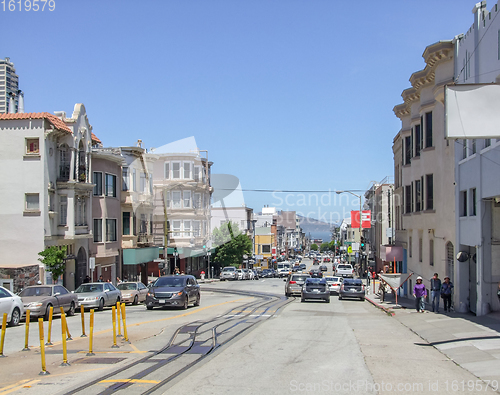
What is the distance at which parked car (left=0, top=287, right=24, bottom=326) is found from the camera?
18.6 meters

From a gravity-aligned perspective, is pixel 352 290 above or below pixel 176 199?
below

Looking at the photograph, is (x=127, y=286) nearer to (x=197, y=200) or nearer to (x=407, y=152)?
(x=407, y=152)

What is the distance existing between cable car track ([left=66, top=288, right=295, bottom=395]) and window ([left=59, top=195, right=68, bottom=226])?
1873 cm

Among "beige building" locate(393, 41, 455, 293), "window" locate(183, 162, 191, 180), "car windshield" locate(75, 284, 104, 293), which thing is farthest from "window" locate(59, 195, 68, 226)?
"window" locate(183, 162, 191, 180)

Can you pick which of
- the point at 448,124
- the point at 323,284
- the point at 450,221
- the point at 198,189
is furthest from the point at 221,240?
the point at 448,124

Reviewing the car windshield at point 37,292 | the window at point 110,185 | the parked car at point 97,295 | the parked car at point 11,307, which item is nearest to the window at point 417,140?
the parked car at point 97,295

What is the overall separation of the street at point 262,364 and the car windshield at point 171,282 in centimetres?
753

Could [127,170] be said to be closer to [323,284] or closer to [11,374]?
[323,284]

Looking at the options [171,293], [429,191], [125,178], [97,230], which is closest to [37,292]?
[171,293]

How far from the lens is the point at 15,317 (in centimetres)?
1923

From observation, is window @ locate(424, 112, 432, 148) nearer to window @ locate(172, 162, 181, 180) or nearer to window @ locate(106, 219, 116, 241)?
window @ locate(106, 219, 116, 241)

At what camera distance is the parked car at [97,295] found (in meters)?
25.5

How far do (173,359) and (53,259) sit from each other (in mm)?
21445

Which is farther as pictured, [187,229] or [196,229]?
[196,229]
